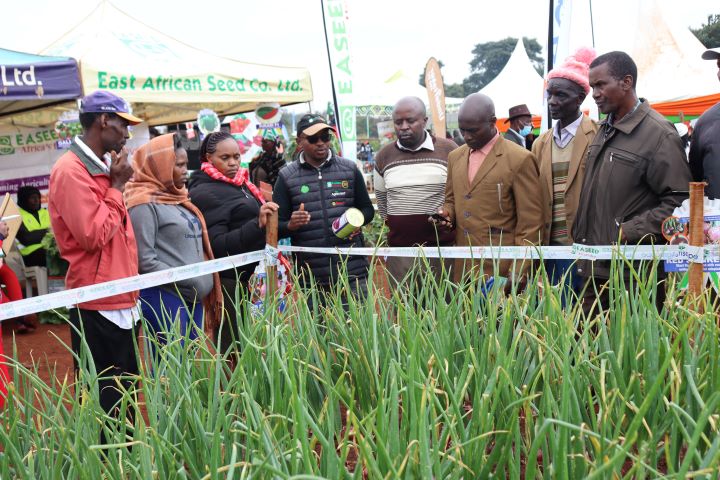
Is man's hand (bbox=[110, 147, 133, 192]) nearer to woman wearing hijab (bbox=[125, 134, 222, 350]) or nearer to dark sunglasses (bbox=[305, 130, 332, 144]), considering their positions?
woman wearing hijab (bbox=[125, 134, 222, 350])

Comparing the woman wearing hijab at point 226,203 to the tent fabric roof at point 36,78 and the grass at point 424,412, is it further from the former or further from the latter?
the tent fabric roof at point 36,78

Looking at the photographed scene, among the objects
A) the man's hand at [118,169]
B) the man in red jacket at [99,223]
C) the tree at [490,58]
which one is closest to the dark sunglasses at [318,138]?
the man in red jacket at [99,223]

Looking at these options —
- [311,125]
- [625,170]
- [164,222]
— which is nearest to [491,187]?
[625,170]

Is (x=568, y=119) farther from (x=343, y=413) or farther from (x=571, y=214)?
(x=343, y=413)

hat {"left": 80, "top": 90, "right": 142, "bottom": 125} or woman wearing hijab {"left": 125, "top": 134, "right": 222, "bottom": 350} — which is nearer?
hat {"left": 80, "top": 90, "right": 142, "bottom": 125}

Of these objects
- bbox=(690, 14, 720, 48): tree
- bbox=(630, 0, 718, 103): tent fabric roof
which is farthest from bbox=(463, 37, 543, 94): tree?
bbox=(630, 0, 718, 103): tent fabric roof

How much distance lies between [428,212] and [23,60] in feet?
13.6

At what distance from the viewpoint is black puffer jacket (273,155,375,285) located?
4.78 metres

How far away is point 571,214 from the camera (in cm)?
414

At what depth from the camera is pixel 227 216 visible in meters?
4.68

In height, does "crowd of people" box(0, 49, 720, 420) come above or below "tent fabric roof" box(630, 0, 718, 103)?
below

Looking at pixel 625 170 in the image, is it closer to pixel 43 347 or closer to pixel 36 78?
pixel 36 78

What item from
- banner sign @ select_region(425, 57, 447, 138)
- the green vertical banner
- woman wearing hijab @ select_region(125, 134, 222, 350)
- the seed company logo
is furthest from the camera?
banner sign @ select_region(425, 57, 447, 138)

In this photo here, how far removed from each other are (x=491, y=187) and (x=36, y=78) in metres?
4.52
